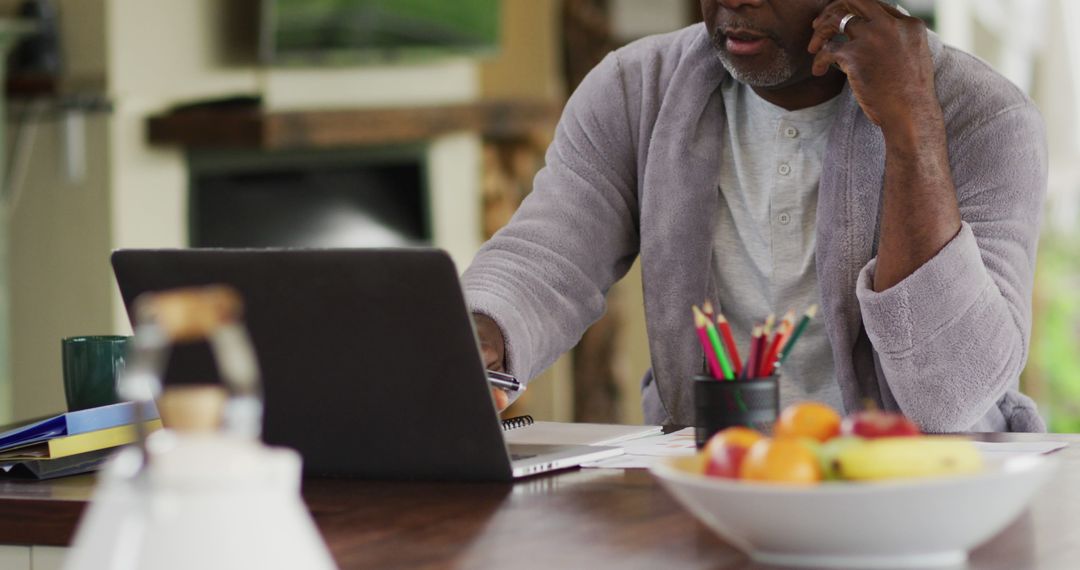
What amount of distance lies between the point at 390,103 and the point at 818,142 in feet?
9.69

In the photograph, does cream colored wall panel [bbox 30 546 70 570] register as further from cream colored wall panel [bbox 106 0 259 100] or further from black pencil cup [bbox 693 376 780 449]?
cream colored wall panel [bbox 106 0 259 100]

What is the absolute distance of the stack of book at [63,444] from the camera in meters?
1.34

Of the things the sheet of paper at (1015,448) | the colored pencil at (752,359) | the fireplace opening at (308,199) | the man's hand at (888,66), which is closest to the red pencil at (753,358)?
the colored pencil at (752,359)

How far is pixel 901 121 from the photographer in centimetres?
166

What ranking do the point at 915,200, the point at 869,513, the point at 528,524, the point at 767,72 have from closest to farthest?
the point at 869,513
the point at 528,524
the point at 915,200
the point at 767,72

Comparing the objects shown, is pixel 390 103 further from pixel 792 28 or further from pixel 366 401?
pixel 366 401

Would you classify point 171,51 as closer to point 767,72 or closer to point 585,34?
point 585,34

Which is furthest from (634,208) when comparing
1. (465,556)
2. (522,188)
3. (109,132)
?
(522,188)

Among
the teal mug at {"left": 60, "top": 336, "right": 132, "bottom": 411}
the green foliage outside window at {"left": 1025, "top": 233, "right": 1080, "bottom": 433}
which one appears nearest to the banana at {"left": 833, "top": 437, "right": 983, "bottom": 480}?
the teal mug at {"left": 60, "top": 336, "right": 132, "bottom": 411}

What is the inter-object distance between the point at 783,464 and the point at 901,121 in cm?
90

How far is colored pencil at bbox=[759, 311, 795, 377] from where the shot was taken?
1238 mm

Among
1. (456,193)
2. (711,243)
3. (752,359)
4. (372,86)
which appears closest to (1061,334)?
(456,193)

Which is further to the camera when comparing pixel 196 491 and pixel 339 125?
pixel 339 125

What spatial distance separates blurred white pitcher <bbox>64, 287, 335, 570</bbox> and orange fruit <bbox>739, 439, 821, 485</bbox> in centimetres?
34
